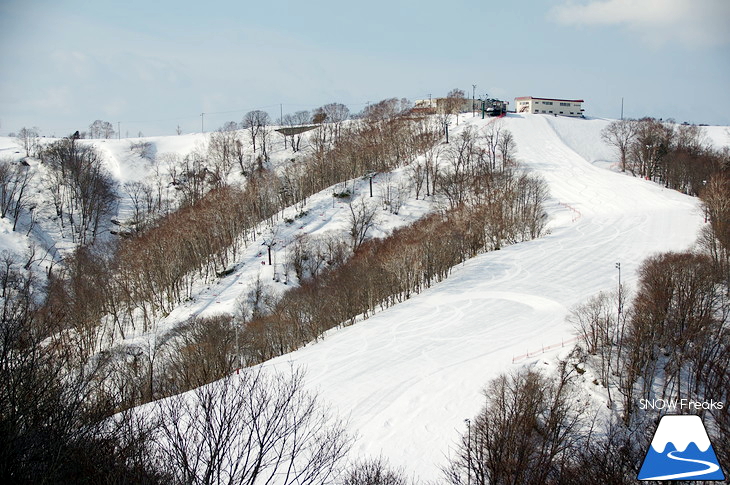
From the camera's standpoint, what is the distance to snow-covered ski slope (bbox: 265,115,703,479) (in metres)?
27.2

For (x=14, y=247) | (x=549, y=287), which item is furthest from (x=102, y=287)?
(x=549, y=287)

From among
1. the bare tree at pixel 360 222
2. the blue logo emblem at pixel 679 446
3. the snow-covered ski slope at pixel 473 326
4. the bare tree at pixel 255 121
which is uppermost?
the bare tree at pixel 255 121

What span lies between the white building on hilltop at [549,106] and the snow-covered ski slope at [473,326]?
59665 mm

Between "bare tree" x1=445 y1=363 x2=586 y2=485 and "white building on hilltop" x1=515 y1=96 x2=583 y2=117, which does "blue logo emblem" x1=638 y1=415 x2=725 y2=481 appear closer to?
"bare tree" x1=445 y1=363 x2=586 y2=485

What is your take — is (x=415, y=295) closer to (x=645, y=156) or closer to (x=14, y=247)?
(x=14, y=247)

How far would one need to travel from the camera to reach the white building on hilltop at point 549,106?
131m

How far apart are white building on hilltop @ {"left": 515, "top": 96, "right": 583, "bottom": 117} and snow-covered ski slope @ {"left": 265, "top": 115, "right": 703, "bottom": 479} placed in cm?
5967

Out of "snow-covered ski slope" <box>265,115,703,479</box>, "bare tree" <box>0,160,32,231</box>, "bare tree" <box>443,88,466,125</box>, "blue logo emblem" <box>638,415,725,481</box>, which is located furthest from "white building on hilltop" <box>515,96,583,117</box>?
"blue logo emblem" <box>638,415,725,481</box>

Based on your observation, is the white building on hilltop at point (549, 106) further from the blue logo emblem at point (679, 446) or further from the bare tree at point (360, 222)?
the blue logo emblem at point (679, 446)

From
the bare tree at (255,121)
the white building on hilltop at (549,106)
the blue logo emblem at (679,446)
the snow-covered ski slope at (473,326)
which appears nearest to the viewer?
the blue logo emblem at (679,446)

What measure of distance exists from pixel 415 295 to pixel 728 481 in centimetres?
3561

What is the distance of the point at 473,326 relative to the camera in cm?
3984

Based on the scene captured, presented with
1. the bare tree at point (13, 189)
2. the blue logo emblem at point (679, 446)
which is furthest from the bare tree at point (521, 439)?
the bare tree at point (13, 189)

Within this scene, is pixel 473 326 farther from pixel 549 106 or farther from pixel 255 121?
pixel 549 106
